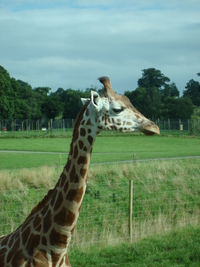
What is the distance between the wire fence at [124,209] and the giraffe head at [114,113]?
5331 mm

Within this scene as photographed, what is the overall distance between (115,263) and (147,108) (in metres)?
54.5

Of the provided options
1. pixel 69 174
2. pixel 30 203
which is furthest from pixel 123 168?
pixel 69 174

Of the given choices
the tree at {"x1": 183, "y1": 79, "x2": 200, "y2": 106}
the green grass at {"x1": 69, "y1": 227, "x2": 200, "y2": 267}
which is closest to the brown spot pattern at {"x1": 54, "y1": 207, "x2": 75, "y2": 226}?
the green grass at {"x1": 69, "y1": 227, "x2": 200, "y2": 267}

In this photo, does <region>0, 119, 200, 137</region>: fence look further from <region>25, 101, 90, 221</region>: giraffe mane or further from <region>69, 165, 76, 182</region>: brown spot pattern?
<region>69, 165, 76, 182</region>: brown spot pattern

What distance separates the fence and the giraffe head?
5127cm

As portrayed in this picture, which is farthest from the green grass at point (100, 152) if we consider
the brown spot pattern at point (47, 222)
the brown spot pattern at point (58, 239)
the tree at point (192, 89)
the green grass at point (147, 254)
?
the tree at point (192, 89)

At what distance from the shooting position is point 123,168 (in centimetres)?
1619

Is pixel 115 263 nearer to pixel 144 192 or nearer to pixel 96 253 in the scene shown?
pixel 96 253

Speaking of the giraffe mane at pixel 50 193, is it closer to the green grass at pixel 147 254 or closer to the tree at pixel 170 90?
the green grass at pixel 147 254

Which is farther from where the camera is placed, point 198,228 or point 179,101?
point 179,101

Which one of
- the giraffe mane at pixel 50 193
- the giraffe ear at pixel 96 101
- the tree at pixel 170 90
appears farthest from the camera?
the tree at pixel 170 90

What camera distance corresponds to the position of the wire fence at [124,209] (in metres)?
9.77

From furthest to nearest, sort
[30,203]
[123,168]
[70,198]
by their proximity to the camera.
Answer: [123,168] → [30,203] → [70,198]

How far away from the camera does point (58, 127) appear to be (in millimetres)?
63656
